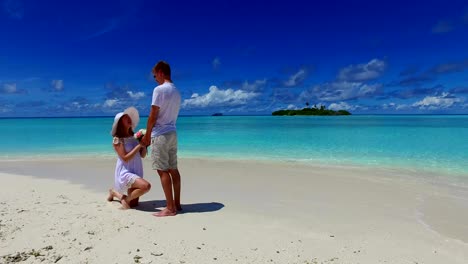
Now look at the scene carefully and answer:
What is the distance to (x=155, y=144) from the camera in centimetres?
412

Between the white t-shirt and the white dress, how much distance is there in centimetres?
53

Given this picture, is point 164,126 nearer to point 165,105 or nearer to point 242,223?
point 165,105

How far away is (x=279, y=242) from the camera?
3383mm

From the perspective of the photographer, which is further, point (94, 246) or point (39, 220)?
point (39, 220)

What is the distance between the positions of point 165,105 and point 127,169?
3.91 ft

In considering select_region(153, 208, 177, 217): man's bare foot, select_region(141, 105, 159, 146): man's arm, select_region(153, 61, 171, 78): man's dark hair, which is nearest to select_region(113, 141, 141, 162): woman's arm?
select_region(141, 105, 159, 146): man's arm

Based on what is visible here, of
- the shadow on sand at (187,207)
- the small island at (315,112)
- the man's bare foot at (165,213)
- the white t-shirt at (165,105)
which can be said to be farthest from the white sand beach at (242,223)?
the small island at (315,112)

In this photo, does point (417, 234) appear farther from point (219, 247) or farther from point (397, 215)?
point (219, 247)

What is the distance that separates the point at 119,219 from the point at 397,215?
12.6ft

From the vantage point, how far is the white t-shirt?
13.1 ft

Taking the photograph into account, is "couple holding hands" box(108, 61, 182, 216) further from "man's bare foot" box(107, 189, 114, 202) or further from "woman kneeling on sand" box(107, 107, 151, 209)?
"man's bare foot" box(107, 189, 114, 202)

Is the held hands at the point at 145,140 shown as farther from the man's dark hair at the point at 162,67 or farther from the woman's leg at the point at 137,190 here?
the man's dark hair at the point at 162,67

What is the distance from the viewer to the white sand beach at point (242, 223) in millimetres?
3086

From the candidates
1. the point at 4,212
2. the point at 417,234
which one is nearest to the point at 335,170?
the point at 417,234
